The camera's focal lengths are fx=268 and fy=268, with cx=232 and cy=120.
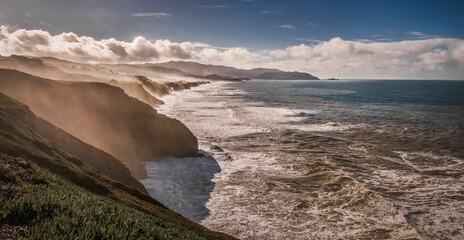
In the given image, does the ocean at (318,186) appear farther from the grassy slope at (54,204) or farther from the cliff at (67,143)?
the grassy slope at (54,204)

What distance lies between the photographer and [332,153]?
24672mm

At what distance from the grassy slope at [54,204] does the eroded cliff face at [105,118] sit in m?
8.86

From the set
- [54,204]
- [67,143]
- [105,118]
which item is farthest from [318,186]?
[105,118]

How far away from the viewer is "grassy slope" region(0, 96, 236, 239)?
4773 mm

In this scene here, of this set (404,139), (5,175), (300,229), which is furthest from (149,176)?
(404,139)

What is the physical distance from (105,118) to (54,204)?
1792 cm

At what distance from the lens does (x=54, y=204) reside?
18.3 ft

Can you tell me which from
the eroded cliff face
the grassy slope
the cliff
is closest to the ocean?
the eroded cliff face

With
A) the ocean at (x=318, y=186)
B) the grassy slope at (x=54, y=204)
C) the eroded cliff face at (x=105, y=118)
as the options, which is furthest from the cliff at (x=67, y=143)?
the eroded cliff face at (x=105, y=118)

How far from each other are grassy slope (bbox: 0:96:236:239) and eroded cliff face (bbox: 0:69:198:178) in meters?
8.86

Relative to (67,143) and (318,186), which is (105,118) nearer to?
(67,143)

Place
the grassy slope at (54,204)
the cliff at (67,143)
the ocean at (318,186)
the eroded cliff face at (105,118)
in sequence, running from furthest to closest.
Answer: the eroded cliff face at (105,118) < the ocean at (318,186) < the cliff at (67,143) < the grassy slope at (54,204)

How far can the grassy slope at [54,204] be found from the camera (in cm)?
477

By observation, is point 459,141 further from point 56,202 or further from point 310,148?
point 56,202
